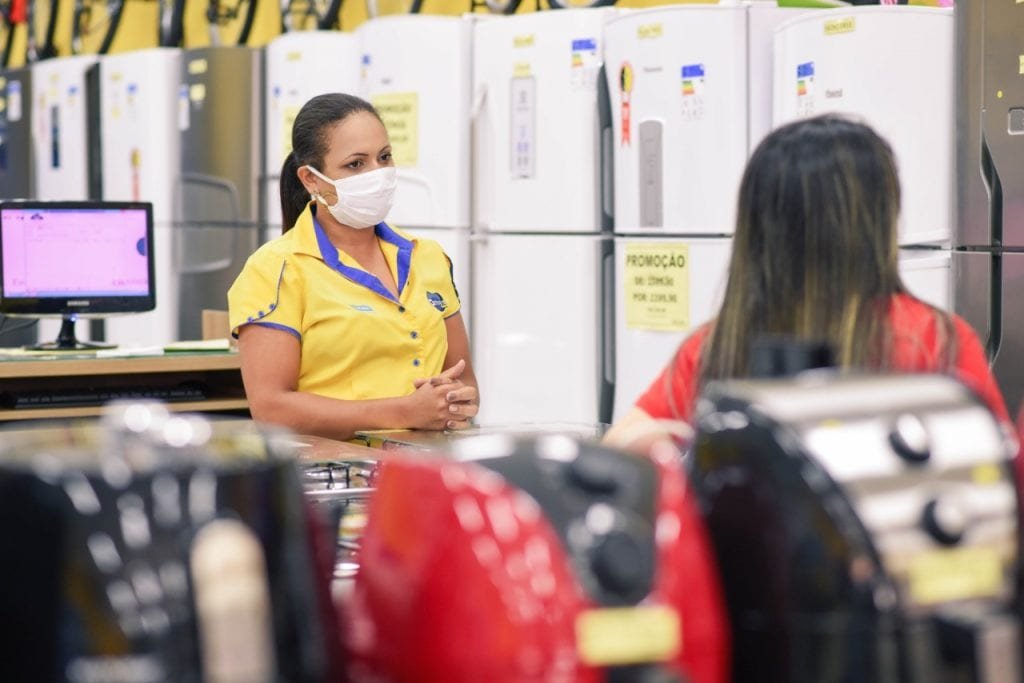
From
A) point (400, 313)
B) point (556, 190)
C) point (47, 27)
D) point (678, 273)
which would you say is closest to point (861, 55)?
point (678, 273)

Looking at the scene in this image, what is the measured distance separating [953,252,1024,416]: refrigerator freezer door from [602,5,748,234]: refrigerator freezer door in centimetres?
76

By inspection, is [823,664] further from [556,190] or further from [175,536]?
[556,190]

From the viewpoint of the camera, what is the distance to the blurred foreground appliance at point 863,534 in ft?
3.89

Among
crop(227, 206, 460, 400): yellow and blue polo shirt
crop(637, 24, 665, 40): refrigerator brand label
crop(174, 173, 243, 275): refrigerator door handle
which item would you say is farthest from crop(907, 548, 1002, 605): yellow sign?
crop(174, 173, 243, 275): refrigerator door handle

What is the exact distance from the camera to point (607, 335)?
17.1 feet

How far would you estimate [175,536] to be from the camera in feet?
3.48

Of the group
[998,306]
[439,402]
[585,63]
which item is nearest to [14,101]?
[585,63]

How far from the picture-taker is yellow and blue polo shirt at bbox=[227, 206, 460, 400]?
3.12 m

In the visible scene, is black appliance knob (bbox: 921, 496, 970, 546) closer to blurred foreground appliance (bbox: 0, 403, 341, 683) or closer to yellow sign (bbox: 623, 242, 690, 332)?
blurred foreground appliance (bbox: 0, 403, 341, 683)

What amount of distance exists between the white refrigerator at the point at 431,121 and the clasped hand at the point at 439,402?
2.45 metres

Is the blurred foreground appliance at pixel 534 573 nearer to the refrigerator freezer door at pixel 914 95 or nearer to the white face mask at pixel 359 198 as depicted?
the white face mask at pixel 359 198

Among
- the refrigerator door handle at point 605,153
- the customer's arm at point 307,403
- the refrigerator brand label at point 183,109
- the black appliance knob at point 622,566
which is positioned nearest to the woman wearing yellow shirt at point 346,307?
the customer's arm at point 307,403

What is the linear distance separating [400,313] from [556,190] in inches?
80.9

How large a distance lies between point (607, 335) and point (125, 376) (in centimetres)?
148
